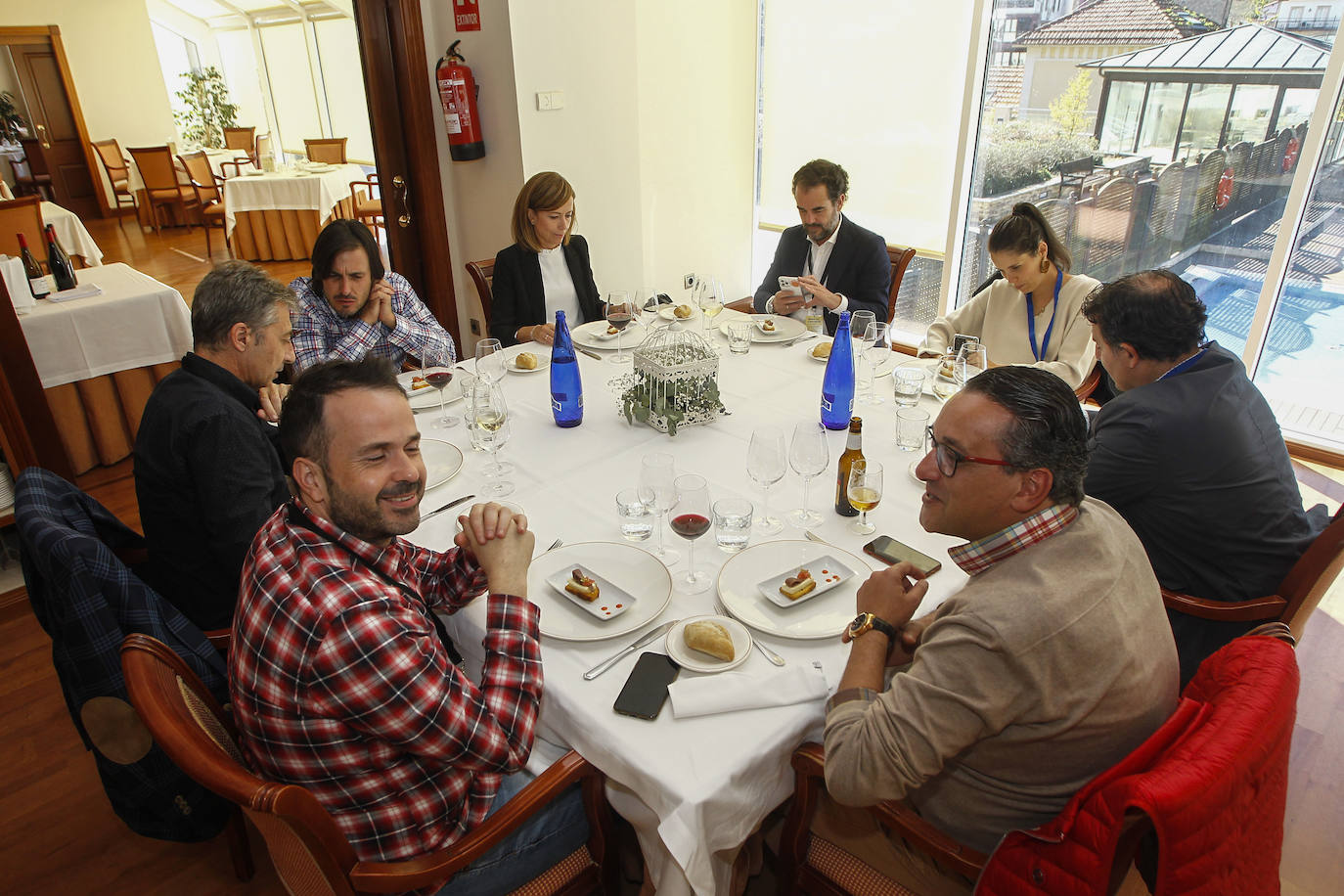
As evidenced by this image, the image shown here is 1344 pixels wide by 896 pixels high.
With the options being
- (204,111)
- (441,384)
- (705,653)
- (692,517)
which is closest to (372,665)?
(705,653)

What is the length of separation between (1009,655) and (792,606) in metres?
0.50

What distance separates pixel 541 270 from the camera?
11.7 feet

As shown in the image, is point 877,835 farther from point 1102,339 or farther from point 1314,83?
point 1314,83

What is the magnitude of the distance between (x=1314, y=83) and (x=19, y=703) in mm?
5733

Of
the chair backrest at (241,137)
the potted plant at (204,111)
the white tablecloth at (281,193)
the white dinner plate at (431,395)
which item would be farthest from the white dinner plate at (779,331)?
the potted plant at (204,111)

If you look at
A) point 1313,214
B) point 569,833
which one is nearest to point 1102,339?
point 569,833

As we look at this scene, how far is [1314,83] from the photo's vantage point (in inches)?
141

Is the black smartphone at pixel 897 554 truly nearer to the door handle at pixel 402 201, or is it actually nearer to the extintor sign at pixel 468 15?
the extintor sign at pixel 468 15

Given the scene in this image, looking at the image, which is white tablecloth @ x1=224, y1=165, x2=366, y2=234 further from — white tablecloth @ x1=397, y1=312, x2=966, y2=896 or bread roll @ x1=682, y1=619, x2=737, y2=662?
bread roll @ x1=682, y1=619, x2=737, y2=662

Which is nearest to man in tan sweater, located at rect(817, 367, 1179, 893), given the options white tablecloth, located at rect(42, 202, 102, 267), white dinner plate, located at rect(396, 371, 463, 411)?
white dinner plate, located at rect(396, 371, 463, 411)

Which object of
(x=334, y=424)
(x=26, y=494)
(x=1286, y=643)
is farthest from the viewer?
(x=26, y=494)

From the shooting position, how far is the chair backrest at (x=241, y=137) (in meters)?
10.8

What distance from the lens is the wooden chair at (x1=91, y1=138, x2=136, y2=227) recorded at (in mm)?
10234

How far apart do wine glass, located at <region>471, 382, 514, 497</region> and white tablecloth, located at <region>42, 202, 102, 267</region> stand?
5948mm
